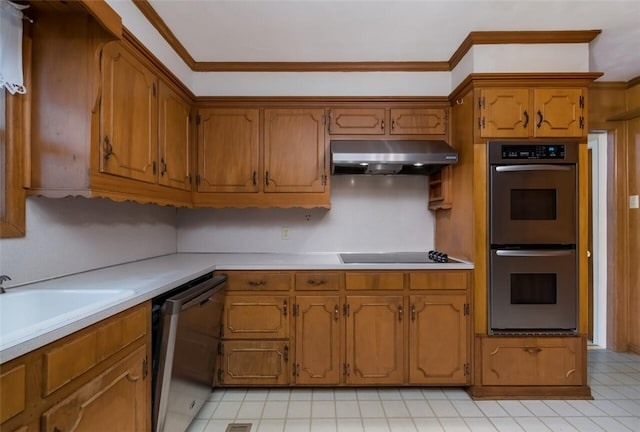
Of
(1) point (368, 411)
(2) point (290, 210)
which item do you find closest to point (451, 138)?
(2) point (290, 210)

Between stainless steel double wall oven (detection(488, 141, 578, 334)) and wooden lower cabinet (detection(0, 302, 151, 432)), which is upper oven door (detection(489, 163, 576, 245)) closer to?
stainless steel double wall oven (detection(488, 141, 578, 334))

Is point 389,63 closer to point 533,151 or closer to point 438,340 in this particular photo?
point 533,151

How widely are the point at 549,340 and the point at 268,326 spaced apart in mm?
1841

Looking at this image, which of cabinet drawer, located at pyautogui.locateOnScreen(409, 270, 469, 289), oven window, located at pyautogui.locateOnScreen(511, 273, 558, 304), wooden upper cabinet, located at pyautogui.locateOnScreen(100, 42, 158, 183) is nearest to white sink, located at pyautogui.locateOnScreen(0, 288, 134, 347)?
wooden upper cabinet, located at pyautogui.locateOnScreen(100, 42, 158, 183)

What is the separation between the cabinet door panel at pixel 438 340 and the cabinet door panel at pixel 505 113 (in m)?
1.12

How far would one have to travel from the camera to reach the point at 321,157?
246 cm

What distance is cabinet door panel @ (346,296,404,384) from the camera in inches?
83.7

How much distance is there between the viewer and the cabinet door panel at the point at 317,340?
2127 millimetres

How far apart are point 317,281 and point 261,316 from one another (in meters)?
0.44

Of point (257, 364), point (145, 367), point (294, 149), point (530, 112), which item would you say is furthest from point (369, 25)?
point (257, 364)

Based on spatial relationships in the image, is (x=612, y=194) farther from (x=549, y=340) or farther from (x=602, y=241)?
(x=549, y=340)

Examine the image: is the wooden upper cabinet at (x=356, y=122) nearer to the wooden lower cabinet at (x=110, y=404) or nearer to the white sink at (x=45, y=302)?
the white sink at (x=45, y=302)

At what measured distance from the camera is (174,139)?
218 cm

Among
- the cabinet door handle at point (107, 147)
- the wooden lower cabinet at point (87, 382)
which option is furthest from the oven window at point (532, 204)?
the cabinet door handle at point (107, 147)
